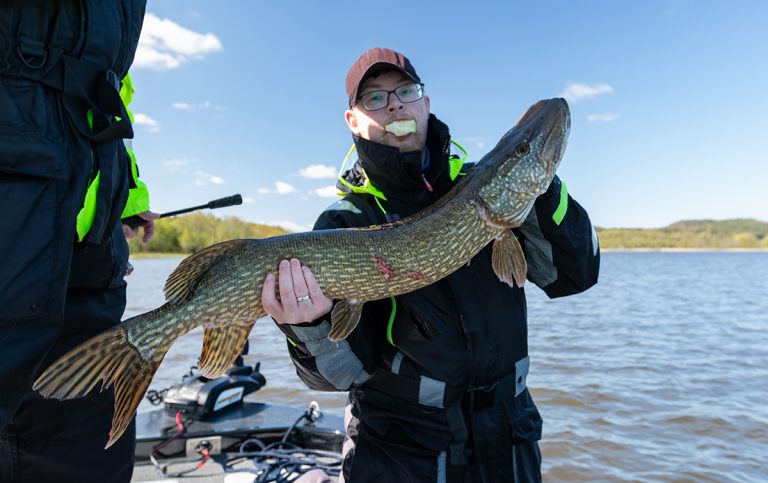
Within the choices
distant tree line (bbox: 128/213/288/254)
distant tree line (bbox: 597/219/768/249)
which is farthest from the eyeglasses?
distant tree line (bbox: 597/219/768/249)

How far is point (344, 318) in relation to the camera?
1772mm

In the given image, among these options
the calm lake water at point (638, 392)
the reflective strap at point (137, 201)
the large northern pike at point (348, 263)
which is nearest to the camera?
the large northern pike at point (348, 263)

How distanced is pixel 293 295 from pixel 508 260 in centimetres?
→ 79

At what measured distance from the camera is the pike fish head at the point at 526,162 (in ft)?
6.26

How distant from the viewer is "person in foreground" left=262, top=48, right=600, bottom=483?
5.73 feet

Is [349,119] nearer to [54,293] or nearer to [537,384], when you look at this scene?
[54,293]

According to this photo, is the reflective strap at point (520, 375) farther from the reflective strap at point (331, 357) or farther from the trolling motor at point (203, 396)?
the trolling motor at point (203, 396)

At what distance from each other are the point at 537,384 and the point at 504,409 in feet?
15.9

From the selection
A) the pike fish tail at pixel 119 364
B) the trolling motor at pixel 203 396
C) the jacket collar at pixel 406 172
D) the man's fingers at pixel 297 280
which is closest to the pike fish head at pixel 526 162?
the jacket collar at pixel 406 172

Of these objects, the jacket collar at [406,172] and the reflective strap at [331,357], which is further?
the jacket collar at [406,172]

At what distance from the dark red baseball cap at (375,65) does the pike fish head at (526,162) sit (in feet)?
1.63

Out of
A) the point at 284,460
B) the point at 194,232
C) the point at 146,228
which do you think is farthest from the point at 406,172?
the point at 194,232

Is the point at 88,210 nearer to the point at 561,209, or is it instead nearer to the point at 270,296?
the point at 270,296

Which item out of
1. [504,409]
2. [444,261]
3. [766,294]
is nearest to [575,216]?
[444,261]
